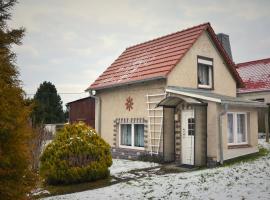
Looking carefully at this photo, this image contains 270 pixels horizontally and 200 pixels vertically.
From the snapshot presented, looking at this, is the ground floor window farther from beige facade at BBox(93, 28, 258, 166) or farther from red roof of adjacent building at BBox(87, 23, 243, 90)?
red roof of adjacent building at BBox(87, 23, 243, 90)

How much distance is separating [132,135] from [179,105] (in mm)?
3697

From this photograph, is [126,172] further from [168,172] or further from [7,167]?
[7,167]

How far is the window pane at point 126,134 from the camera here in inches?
671

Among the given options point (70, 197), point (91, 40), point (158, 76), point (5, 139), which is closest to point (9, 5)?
point (5, 139)

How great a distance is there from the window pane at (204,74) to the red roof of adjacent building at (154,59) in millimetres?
1345

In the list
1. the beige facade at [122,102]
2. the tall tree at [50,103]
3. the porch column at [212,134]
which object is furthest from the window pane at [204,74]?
the tall tree at [50,103]

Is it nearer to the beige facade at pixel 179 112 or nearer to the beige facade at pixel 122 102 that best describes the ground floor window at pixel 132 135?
the beige facade at pixel 179 112

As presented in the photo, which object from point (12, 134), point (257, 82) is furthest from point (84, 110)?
point (12, 134)

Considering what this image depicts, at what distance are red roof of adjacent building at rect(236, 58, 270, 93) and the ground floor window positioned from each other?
12.9m

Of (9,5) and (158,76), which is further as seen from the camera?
(158,76)

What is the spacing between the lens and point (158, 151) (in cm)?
1448

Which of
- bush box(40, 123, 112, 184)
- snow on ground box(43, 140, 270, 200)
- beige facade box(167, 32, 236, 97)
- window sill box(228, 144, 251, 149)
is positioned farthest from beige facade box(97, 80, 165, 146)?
snow on ground box(43, 140, 270, 200)

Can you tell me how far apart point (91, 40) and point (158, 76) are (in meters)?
15.3

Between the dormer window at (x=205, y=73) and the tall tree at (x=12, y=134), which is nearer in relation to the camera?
the tall tree at (x=12, y=134)
